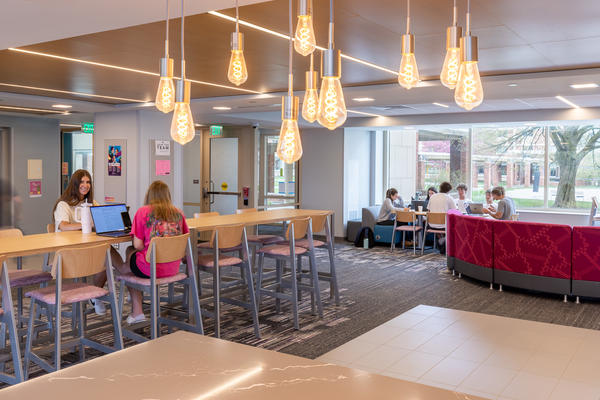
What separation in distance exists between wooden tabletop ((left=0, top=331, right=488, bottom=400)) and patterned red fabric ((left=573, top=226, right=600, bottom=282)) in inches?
218

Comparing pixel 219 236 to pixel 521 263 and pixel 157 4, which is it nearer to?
pixel 157 4

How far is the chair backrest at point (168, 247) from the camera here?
14.3ft

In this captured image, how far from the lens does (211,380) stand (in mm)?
1554

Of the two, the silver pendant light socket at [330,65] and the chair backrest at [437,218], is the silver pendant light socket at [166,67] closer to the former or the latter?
the silver pendant light socket at [330,65]

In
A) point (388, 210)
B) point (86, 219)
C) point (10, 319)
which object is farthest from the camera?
point (388, 210)

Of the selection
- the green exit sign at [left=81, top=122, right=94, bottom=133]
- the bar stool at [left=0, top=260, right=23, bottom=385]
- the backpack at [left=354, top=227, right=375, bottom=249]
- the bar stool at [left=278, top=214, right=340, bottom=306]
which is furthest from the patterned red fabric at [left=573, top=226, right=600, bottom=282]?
the green exit sign at [left=81, top=122, right=94, bottom=133]

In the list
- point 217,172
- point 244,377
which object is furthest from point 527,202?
point 244,377

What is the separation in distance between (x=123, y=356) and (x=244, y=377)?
42 cm

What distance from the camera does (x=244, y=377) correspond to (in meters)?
1.58

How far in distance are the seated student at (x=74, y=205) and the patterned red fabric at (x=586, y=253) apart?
4949mm

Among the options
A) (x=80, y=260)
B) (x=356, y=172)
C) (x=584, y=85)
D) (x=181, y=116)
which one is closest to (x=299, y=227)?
(x=80, y=260)

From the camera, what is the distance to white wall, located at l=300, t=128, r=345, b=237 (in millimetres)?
12156

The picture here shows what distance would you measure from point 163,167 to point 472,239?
501cm

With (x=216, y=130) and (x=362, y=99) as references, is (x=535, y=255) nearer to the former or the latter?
(x=362, y=99)
